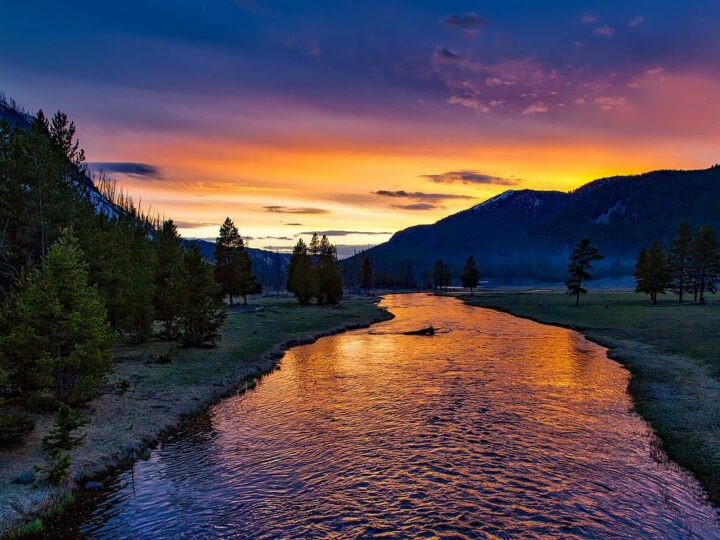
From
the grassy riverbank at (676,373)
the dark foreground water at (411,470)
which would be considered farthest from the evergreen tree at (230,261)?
the dark foreground water at (411,470)

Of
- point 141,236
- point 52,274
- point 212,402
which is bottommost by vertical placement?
point 212,402

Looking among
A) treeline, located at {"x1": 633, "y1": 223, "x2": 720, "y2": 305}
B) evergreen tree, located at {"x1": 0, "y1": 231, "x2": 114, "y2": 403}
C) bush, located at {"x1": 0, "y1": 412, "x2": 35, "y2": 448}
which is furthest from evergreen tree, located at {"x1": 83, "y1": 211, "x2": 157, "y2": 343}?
treeline, located at {"x1": 633, "y1": 223, "x2": 720, "y2": 305}

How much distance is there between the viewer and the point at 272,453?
20.4m

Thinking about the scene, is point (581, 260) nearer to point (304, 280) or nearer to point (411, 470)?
point (304, 280)

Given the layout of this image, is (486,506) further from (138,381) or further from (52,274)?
(138,381)

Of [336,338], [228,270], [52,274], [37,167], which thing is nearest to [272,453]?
[52,274]

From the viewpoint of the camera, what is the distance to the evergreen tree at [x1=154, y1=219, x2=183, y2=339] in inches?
1774

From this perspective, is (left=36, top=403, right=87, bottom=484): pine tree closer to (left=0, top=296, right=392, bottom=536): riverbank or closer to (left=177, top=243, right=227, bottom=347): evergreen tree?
(left=0, top=296, right=392, bottom=536): riverbank

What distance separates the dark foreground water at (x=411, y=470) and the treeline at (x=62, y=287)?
514 cm

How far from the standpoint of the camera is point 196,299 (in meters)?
43.9

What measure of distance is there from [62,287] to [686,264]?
362 feet

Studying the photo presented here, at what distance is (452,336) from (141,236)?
133 ft

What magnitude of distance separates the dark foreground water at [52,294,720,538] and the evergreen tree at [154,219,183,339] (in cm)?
1874

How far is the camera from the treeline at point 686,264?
8994cm
